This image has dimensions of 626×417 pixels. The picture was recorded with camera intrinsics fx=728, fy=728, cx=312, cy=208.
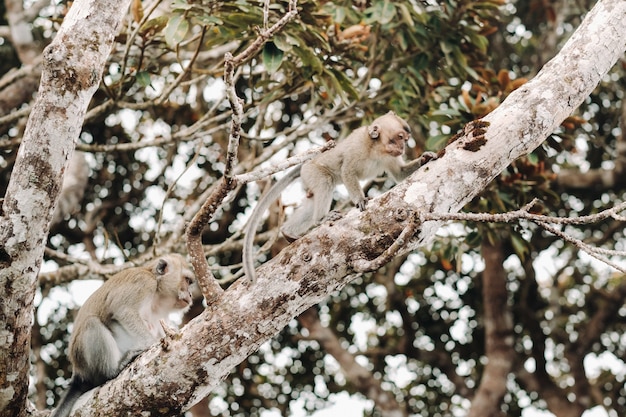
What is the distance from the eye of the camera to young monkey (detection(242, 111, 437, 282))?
206 inches

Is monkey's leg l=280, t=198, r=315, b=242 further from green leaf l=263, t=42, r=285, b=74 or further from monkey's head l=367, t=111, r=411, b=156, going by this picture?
green leaf l=263, t=42, r=285, b=74

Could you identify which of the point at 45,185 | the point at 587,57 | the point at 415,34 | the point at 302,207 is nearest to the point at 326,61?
the point at 415,34

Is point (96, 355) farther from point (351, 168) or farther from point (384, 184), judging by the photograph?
point (384, 184)

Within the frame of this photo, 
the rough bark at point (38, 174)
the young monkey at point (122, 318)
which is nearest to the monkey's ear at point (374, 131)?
the young monkey at point (122, 318)

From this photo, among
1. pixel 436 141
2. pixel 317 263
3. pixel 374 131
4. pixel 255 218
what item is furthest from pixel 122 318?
pixel 436 141

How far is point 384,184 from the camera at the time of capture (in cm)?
820

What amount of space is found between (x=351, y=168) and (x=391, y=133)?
41 cm

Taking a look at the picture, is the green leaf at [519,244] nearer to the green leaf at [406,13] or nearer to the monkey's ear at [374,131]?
the monkey's ear at [374,131]

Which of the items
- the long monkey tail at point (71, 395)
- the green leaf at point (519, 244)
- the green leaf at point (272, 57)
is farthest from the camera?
the green leaf at point (519, 244)

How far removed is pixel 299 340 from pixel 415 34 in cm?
406

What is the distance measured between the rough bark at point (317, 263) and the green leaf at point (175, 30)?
226 cm

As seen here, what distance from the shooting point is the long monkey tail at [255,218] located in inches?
138

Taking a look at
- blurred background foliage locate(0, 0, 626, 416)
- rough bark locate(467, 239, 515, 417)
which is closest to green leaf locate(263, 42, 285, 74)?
blurred background foliage locate(0, 0, 626, 416)

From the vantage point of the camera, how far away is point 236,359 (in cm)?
339
